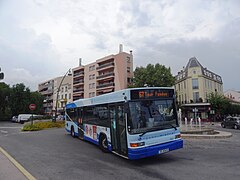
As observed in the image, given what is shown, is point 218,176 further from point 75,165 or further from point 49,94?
point 49,94

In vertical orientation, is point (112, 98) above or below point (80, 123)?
above

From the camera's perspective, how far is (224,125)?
30547 mm

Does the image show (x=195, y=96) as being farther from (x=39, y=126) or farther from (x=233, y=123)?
(x=39, y=126)

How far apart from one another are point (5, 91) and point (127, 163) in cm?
5783

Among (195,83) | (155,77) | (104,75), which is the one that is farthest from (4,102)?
(195,83)

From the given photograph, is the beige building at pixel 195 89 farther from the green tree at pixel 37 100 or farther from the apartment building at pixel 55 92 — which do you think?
the green tree at pixel 37 100

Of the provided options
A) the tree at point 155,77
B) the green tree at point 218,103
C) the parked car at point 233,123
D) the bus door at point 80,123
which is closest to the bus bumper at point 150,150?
the bus door at point 80,123

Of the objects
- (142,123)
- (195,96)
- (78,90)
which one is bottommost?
(142,123)

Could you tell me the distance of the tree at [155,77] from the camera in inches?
1759

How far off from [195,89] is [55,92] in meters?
51.2

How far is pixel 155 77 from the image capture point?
148ft

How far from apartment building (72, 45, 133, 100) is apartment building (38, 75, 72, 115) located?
16.6 ft

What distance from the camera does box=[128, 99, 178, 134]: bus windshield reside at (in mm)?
8023

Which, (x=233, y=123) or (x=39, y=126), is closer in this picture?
(x=39, y=126)
